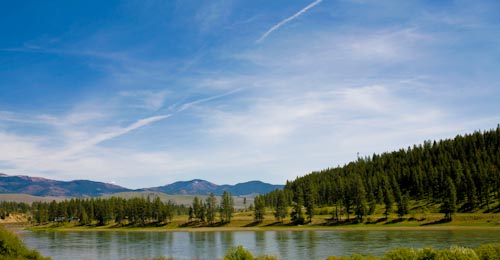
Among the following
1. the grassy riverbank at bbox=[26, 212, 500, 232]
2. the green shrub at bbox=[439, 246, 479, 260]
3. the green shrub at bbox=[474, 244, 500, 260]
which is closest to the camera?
the green shrub at bbox=[439, 246, 479, 260]

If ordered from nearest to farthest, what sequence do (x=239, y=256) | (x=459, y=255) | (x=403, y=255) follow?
(x=459, y=255)
(x=403, y=255)
(x=239, y=256)

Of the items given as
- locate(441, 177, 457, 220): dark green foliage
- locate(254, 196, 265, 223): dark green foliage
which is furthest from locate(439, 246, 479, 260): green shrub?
locate(254, 196, 265, 223): dark green foliage

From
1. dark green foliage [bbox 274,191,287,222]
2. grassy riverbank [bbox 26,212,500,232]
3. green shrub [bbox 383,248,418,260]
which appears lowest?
grassy riverbank [bbox 26,212,500,232]

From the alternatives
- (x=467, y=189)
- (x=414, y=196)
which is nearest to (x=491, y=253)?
(x=467, y=189)

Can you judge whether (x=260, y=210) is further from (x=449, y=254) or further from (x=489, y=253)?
(x=449, y=254)

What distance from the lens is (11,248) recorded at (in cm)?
4975

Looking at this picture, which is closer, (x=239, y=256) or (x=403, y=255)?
(x=403, y=255)

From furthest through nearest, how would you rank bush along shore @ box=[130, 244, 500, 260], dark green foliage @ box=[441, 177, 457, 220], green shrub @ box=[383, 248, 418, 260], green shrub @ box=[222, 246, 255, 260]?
1. dark green foliage @ box=[441, 177, 457, 220]
2. green shrub @ box=[222, 246, 255, 260]
3. green shrub @ box=[383, 248, 418, 260]
4. bush along shore @ box=[130, 244, 500, 260]

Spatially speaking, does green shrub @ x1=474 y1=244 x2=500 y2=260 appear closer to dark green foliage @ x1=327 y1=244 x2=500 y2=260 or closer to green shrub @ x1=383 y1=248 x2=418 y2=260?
dark green foliage @ x1=327 y1=244 x2=500 y2=260

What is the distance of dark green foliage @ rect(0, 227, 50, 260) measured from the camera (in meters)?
48.8

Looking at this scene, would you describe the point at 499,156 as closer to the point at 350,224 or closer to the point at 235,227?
the point at 350,224

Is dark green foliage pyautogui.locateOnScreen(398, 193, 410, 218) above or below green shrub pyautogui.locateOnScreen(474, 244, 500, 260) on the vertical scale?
below

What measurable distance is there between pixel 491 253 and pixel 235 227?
152 m

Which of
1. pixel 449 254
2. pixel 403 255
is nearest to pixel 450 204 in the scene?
pixel 403 255
